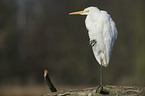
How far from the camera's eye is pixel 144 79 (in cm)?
380

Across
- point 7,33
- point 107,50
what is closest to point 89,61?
point 7,33

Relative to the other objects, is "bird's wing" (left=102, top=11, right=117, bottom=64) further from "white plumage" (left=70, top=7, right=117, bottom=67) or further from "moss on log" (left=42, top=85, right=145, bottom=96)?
"moss on log" (left=42, top=85, right=145, bottom=96)

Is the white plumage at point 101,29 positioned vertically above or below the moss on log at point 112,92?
above

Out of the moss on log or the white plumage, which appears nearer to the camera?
the moss on log

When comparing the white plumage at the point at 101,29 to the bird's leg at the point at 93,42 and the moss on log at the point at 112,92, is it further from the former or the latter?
the moss on log at the point at 112,92

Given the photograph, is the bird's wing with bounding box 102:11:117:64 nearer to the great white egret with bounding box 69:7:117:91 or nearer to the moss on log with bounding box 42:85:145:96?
the great white egret with bounding box 69:7:117:91

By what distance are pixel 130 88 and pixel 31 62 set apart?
8.57 feet

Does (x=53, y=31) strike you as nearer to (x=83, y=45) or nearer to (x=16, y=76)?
(x=83, y=45)

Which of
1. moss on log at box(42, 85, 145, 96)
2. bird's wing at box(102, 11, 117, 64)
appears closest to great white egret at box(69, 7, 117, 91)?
bird's wing at box(102, 11, 117, 64)

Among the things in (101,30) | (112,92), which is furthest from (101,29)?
(112,92)

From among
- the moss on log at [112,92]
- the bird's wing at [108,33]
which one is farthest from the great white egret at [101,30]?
the moss on log at [112,92]

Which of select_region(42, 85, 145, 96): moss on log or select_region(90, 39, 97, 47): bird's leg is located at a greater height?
select_region(90, 39, 97, 47): bird's leg

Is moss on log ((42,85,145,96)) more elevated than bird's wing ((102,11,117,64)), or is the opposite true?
bird's wing ((102,11,117,64))

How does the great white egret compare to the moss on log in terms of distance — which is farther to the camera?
the great white egret
